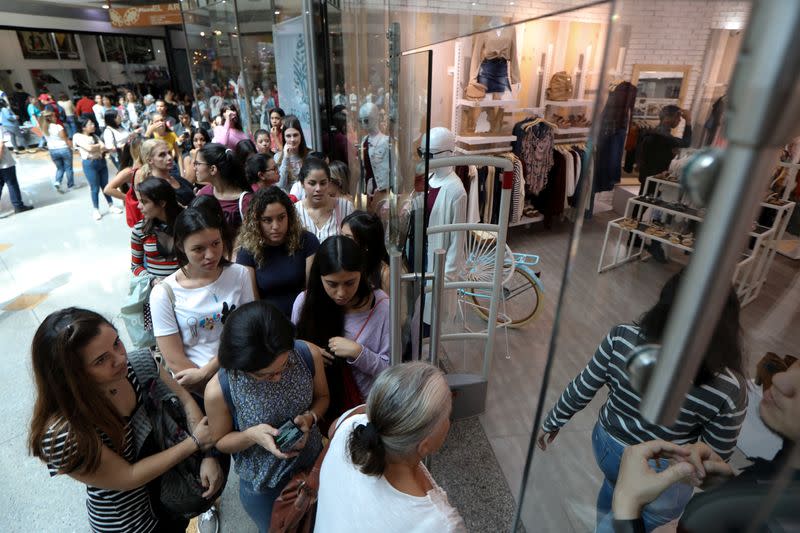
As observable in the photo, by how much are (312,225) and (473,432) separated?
4.76 feet

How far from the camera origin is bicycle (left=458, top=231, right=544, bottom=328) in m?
2.58

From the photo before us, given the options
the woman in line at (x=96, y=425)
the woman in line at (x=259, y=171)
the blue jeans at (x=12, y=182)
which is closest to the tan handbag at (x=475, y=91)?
the woman in line at (x=96, y=425)

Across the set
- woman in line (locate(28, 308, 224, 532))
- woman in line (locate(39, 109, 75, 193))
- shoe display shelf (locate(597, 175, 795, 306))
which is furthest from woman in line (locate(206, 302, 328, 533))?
woman in line (locate(39, 109, 75, 193))

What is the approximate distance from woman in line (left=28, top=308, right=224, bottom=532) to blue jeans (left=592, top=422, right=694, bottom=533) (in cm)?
113

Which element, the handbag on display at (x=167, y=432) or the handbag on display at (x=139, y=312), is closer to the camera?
the handbag on display at (x=167, y=432)

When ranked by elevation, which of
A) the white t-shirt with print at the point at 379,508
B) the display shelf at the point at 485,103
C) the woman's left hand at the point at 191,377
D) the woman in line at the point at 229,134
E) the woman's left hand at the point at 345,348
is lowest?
the woman's left hand at the point at 191,377

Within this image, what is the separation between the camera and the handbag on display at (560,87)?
3.85ft

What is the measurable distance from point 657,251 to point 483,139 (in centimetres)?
162

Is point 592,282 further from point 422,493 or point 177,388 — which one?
point 177,388

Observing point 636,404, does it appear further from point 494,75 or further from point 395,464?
point 494,75

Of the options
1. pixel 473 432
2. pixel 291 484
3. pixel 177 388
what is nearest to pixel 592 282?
pixel 291 484

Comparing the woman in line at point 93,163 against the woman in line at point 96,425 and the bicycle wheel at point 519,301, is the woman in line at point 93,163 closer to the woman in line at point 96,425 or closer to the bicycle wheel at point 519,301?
the bicycle wheel at point 519,301

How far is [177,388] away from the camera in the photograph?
4.91ft

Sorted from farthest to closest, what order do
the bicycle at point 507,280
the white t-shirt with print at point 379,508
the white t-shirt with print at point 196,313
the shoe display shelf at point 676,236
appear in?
the bicycle at point 507,280
the white t-shirt with print at point 196,313
the white t-shirt with print at point 379,508
the shoe display shelf at point 676,236
